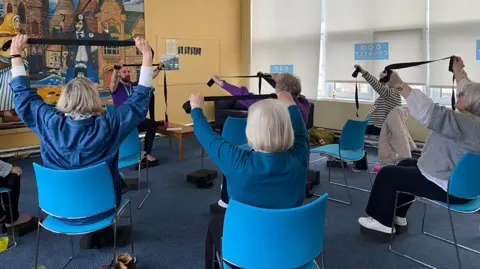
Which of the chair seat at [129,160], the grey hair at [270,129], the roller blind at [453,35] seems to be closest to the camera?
the grey hair at [270,129]

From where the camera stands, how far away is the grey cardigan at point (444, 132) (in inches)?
104

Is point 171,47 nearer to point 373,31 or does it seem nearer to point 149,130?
point 149,130

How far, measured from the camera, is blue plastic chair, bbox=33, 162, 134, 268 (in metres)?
2.27

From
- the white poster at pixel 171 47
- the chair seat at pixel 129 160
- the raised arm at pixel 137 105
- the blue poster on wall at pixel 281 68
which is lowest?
the chair seat at pixel 129 160

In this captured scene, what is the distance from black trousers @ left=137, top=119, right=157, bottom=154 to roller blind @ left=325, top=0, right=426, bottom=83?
127 inches

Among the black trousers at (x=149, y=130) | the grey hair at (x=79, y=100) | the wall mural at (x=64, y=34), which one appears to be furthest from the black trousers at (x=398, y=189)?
the wall mural at (x=64, y=34)

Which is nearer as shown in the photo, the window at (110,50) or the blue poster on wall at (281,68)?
the window at (110,50)

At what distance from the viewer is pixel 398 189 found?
3016 millimetres

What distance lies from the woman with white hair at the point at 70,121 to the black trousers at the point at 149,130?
302cm

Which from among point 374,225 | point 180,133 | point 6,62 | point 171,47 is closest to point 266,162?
point 374,225

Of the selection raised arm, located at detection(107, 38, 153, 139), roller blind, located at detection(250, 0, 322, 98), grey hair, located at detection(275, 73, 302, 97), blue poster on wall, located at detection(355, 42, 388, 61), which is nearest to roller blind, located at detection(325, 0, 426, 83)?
blue poster on wall, located at detection(355, 42, 388, 61)

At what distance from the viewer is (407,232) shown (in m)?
3.42

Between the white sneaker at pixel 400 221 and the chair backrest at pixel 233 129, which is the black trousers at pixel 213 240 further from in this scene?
the chair backrest at pixel 233 129

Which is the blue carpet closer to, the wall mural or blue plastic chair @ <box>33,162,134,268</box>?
blue plastic chair @ <box>33,162,134,268</box>
